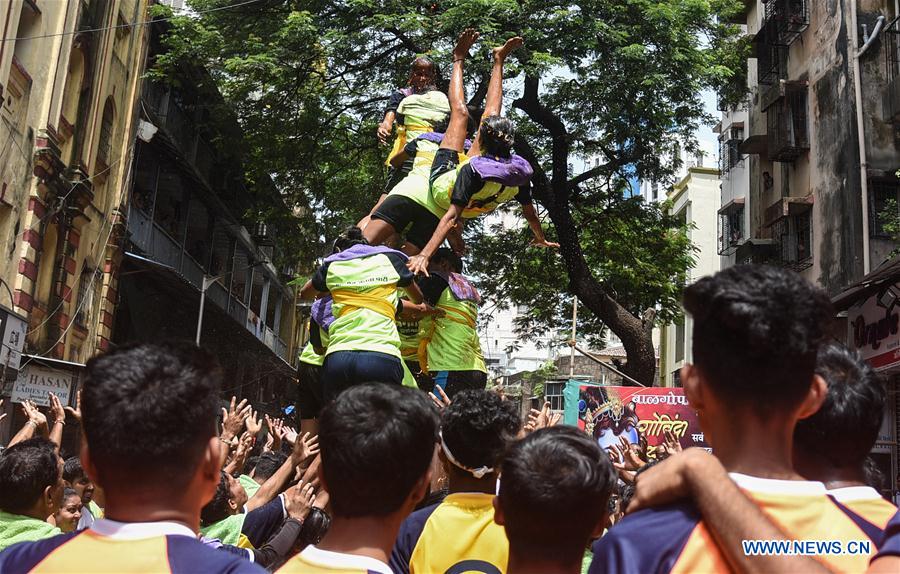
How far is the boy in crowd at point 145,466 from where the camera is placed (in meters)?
1.96

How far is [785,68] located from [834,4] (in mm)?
3571

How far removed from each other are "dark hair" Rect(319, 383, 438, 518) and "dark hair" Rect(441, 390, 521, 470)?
85 centimetres

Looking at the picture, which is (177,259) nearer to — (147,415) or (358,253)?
(358,253)

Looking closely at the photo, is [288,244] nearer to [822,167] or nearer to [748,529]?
[822,167]

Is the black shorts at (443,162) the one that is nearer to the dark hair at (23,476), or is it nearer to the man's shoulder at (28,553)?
the dark hair at (23,476)

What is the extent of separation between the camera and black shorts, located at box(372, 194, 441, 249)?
673 cm

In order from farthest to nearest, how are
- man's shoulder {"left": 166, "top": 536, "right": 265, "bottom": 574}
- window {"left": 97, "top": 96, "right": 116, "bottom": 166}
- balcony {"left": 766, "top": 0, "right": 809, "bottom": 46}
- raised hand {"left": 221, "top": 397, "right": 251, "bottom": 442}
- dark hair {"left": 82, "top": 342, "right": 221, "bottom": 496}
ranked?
1. balcony {"left": 766, "top": 0, "right": 809, "bottom": 46}
2. window {"left": 97, "top": 96, "right": 116, "bottom": 166}
3. raised hand {"left": 221, "top": 397, "right": 251, "bottom": 442}
4. dark hair {"left": 82, "top": 342, "right": 221, "bottom": 496}
5. man's shoulder {"left": 166, "top": 536, "right": 265, "bottom": 574}

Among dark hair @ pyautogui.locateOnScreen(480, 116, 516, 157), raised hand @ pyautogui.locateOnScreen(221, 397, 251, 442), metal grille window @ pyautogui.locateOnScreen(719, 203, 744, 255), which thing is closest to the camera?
raised hand @ pyautogui.locateOnScreen(221, 397, 251, 442)

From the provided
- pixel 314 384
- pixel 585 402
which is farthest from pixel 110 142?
pixel 314 384

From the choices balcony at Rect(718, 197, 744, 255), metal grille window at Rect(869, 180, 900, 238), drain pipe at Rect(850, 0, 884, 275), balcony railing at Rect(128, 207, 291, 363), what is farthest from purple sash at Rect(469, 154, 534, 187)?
balcony at Rect(718, 197, 744, 255)

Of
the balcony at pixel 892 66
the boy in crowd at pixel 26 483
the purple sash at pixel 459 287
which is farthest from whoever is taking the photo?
the balcony at pixel 892 66

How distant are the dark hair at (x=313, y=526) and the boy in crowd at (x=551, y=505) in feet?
6.32

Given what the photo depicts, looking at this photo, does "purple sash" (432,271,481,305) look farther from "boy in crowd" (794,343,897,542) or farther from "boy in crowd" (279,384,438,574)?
"boy in crowd" (794,343,897,542)

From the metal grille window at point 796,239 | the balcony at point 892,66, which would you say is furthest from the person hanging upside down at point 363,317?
the metal grille window at point 796,239
